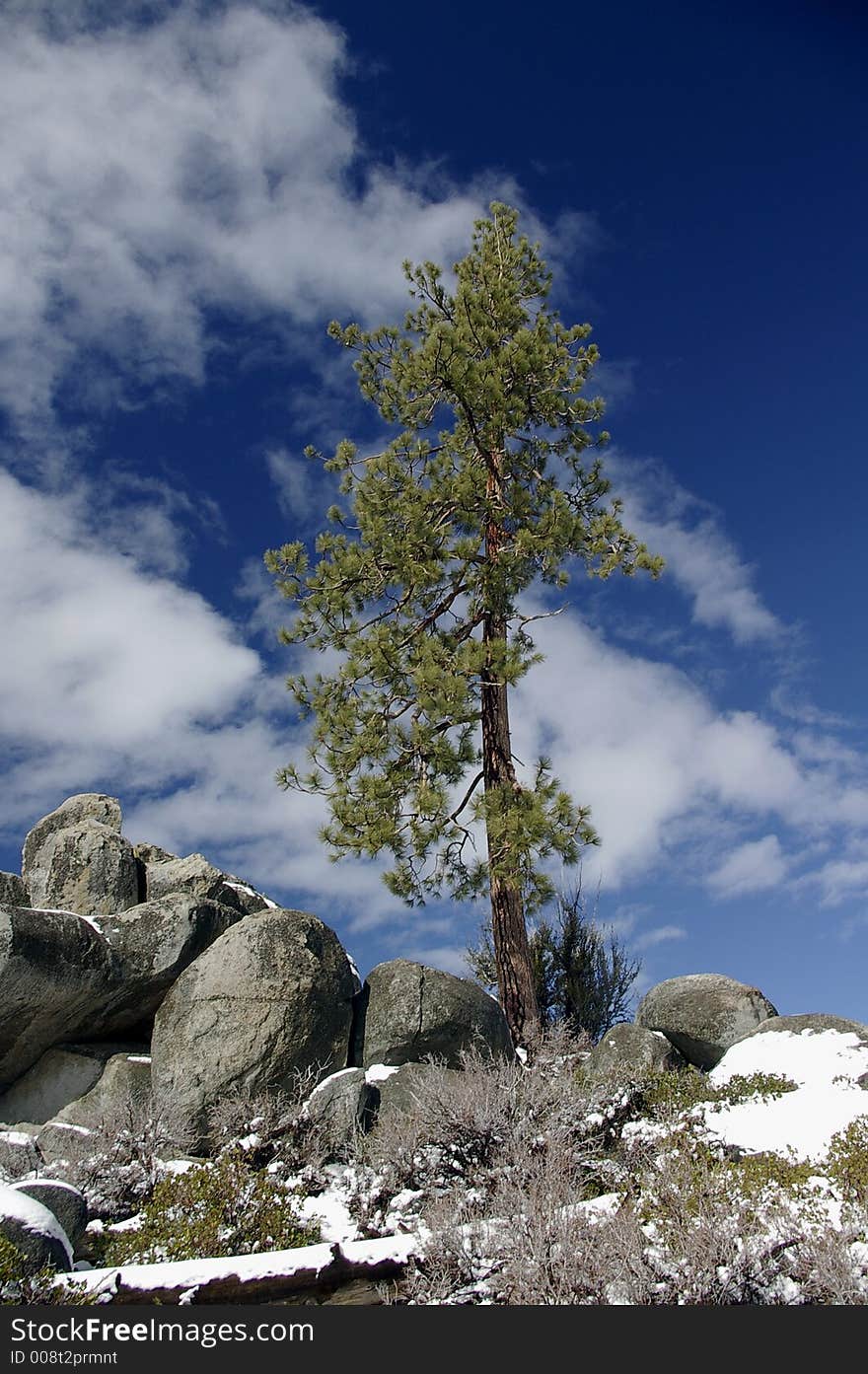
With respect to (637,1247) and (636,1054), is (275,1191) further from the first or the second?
(636,1054)

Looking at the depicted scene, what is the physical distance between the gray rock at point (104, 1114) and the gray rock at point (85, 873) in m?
2.50

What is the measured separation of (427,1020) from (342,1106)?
1854 millimetres

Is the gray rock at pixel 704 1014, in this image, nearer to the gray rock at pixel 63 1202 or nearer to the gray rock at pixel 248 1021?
the gray rock at pixel 248 1021

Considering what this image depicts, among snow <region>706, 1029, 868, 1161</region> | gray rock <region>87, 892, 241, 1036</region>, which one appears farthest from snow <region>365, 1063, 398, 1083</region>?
snow <region>706, 1029, 868, 1161</region>

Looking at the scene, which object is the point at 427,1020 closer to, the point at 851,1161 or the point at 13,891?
the point at 851,1161

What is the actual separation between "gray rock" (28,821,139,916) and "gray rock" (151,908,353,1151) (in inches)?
101

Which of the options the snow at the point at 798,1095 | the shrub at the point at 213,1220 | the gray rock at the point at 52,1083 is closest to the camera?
the shrub at the point at 213,1220

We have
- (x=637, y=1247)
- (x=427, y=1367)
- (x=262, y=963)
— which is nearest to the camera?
(x=427, y=1367)

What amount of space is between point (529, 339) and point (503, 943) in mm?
Answer: 9794

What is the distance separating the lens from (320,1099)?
1018 centimetres

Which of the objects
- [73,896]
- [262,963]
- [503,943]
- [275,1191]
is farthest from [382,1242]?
[73,896]

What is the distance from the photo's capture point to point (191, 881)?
1432 centimetres

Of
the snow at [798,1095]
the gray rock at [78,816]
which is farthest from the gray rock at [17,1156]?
the snow at [798,1095]

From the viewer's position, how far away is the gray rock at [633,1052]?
42.8 feet
